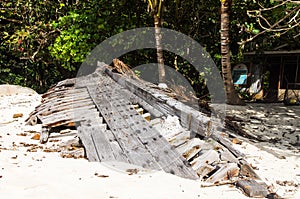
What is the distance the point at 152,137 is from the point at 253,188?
1.40 metres

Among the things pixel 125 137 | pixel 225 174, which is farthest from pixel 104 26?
pixel 225 174

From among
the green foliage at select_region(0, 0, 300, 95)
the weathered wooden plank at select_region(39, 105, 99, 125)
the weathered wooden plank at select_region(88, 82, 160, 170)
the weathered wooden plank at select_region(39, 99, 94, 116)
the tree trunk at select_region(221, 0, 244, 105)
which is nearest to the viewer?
the weathered wooden plank at select_region(88, 82, 160, 170)

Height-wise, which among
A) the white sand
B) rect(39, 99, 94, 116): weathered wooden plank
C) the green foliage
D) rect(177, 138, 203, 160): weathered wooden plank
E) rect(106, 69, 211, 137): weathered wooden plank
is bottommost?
the white sand

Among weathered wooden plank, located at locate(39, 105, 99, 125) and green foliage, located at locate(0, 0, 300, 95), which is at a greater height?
green foliage, located at locate(0, 0, 300, 95)

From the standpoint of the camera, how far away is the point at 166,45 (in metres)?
12.5

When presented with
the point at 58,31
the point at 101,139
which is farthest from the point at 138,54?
the point at 101,139

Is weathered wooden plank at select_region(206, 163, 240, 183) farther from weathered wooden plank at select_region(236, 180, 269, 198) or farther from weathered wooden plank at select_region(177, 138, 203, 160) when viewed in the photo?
weathered wooden plank at select_region(177, 138, 203, 160)

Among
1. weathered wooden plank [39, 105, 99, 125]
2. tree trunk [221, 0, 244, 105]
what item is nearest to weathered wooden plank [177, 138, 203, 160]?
weathered wooden plank [39, 105, 99, 125]

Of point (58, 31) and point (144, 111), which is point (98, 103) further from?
point (58, 31)

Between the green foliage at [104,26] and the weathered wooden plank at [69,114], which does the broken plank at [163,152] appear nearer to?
the weathered wooden plank at [69,114]

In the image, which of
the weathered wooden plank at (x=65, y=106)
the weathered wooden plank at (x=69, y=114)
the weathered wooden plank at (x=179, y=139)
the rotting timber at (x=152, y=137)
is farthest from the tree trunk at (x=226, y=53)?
the weathered wooden plank at (x=179, y=139)

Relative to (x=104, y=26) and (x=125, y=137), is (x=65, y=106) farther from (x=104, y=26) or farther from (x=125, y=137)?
(x=104, y=26)

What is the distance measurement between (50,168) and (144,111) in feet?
7.33

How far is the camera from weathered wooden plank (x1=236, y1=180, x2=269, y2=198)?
2.30 metres
